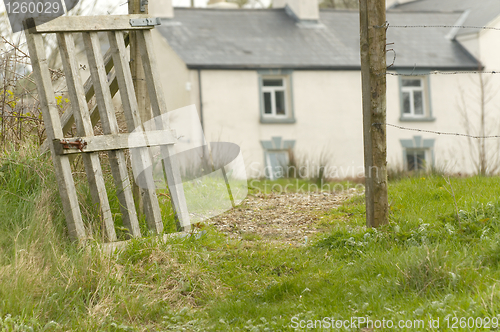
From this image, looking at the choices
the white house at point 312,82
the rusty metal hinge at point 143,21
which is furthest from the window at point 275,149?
the rusty metal hinge at point 143,21

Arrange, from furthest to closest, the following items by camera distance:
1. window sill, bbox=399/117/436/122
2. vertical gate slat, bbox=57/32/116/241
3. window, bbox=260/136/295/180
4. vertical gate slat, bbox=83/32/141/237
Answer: window sill, bbox=399/117/436/122 → window, bbox=260/136/295/180 → vertical gate slat, bbox=83/32/141/237 → vertical gate slat, bbox=57/32/116/241

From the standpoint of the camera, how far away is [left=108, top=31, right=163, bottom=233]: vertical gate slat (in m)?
4.71

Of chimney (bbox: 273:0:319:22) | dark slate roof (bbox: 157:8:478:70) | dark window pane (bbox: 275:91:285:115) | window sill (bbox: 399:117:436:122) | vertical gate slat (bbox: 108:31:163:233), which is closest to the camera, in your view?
vertical gate slat (bbox: 108:31:163:233)

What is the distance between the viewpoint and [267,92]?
730 inches

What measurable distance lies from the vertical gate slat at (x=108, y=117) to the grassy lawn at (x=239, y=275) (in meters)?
0.38

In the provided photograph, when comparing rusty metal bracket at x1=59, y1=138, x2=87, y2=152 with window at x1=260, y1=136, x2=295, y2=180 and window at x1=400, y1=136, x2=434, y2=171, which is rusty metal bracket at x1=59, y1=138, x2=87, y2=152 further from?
window at x1=400, y1=136, x2=434, y2=171

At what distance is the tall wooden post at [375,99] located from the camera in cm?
468

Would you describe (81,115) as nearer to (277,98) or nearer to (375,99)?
(375,99)

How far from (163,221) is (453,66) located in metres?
17.0

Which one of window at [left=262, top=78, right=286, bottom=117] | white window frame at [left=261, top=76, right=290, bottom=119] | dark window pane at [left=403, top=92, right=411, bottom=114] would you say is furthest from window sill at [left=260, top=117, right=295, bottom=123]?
dark window pane at [left=403, top=92, right=411, bottom=114]

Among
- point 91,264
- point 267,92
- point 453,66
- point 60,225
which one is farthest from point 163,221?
point 453,66

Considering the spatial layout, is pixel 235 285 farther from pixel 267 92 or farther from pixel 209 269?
pixel 267 92

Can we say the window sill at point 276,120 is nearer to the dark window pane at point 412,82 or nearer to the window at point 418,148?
the window at point 418,148

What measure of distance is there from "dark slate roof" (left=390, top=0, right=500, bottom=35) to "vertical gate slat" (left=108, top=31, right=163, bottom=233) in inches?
706
